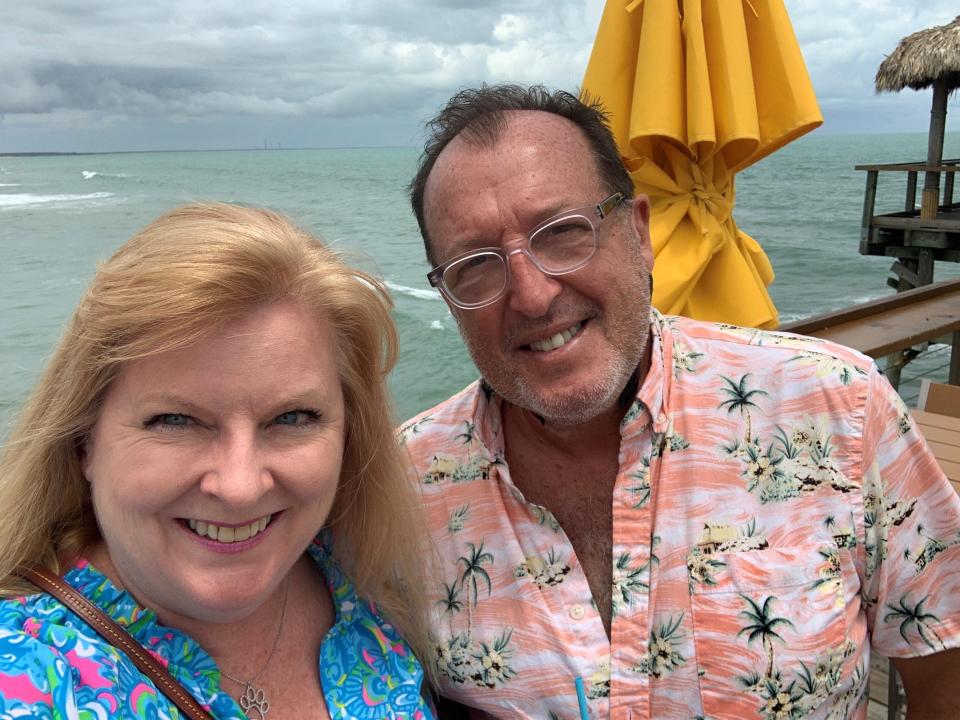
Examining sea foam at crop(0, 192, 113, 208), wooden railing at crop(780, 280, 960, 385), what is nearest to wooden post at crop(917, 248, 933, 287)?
wooden railing at crop(780, 280, 960, 385)

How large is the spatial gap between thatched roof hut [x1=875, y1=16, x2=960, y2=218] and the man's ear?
1527 centimetres

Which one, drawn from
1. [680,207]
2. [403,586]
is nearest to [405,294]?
[680,207]

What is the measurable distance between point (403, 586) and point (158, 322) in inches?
37.0

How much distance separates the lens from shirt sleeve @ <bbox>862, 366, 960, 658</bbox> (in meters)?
1.84

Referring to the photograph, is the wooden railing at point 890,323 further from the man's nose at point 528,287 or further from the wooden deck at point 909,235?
the wooden deck at point 909,235

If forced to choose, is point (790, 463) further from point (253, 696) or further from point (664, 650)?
point (253, 696)

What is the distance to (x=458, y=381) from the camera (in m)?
14.8

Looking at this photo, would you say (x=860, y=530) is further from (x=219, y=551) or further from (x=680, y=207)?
(x=680, y=207)

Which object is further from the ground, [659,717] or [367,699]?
[367,699]

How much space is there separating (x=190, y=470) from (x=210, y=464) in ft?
0.11

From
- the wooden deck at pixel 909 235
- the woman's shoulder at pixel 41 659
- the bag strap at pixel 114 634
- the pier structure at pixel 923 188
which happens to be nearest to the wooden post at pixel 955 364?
the bag strap at pixel 114 634

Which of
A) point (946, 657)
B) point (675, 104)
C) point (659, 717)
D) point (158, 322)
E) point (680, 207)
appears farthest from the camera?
point (680, 207)

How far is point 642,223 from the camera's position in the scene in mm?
2209

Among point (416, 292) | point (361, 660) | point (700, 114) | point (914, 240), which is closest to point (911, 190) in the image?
point (914, 240)
